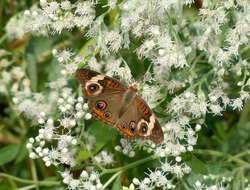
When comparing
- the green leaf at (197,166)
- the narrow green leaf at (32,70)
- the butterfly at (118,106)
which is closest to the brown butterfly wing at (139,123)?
the butterfly at (118,106)

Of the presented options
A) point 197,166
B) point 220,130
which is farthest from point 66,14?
point 220,130

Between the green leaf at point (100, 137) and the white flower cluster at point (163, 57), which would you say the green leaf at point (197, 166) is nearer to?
the white flower cluster at point (163, 57)

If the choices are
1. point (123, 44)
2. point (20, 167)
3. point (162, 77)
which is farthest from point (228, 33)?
point (20, 167)

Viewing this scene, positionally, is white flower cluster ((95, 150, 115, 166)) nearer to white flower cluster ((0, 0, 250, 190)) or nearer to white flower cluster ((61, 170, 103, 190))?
white flower cluster ((0, 0, 250, 190))

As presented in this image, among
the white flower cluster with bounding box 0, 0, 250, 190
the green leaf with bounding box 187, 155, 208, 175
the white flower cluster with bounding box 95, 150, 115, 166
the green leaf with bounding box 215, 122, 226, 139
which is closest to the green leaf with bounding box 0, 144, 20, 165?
the white flower cluster with bounding box 0, 0, 250, 190

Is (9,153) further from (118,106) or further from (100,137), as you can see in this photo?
(118,106)

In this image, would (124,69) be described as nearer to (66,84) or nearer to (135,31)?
(135,31)
